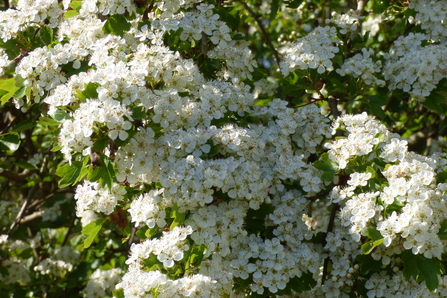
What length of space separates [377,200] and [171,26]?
150 cm

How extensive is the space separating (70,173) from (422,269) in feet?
5.69

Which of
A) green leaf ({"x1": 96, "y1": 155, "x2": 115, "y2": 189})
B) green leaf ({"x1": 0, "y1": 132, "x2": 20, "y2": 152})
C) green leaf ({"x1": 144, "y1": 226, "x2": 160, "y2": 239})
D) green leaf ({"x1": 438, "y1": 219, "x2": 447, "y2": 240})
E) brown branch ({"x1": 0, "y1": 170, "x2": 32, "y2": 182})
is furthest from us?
brown branch ({"x1": 0, "y1": 170, "x2": 32, "y2": 182})

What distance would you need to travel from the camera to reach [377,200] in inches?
117

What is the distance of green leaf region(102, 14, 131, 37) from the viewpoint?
11.2ft

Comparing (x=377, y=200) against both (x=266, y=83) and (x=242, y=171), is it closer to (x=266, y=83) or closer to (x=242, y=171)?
(x=242, y=171)

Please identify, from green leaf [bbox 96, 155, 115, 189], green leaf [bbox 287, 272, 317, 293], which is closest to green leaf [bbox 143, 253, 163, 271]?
green leaf [bbox 96, 155, 115, 189]

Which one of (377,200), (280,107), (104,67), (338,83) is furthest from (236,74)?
(377,200)

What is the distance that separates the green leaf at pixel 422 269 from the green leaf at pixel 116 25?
6.32 ft

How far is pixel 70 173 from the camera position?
2.95 metres

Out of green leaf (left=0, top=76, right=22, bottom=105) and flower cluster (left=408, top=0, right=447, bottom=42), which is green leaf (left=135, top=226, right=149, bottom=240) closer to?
green leaf (left=0, top=76, right=22, bottom=105)

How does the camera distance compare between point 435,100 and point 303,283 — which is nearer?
point 303,283

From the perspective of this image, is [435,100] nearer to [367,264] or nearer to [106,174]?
[367,264]

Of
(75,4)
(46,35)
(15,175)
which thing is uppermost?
(75,4)

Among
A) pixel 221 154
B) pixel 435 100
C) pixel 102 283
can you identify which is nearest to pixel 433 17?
pixel 435 100
